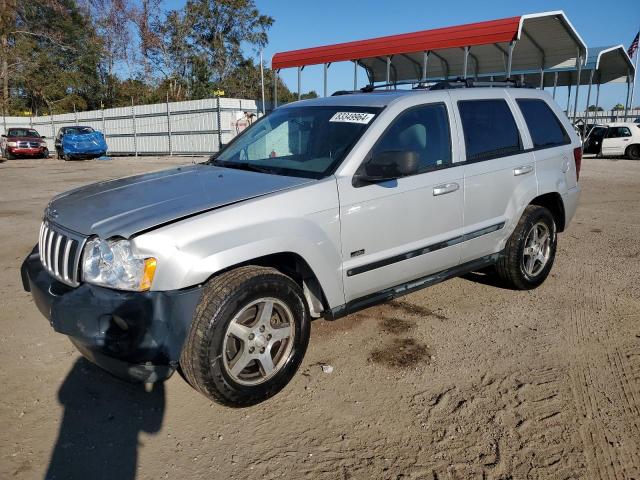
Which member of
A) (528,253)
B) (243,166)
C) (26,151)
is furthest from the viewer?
(26,151)

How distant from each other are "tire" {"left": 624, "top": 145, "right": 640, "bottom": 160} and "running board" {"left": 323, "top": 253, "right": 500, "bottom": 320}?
18353mm

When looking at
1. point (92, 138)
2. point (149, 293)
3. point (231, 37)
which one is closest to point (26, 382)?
point (149, 293)

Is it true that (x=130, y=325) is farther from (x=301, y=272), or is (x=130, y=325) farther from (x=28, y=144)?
(x=28, y=144)

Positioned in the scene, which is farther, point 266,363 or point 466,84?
point 466,84

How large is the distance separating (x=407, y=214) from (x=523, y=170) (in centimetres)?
152

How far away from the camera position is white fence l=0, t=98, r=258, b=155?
23328 mm

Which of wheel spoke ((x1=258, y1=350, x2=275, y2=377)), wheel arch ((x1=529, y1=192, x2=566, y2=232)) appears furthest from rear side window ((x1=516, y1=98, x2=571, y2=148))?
wheel spoke ((x1=258, y1=350, x2=275, y2=377))

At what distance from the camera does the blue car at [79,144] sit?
80.9ft

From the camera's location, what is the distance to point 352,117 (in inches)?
143

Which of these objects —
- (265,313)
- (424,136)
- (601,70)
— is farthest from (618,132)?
(265,313)

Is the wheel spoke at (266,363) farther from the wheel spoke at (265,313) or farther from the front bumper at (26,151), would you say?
the front bumper at (26,151)

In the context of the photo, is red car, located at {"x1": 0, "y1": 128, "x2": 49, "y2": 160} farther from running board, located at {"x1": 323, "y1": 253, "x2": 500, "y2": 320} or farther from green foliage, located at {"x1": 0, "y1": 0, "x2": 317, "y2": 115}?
running board, located at {"x1": 323, "y1": 253, "x2": 500, "y2": 320}

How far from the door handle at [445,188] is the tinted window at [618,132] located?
1917 centimetres

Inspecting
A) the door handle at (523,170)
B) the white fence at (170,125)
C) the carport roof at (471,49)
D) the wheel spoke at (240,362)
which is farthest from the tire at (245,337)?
the white fence at (170,125)
